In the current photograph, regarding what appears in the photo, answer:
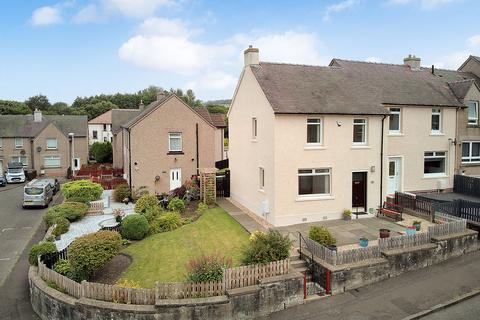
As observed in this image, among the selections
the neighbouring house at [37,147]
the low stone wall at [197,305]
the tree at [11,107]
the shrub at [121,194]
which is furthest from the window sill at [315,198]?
the tree at [11,107]

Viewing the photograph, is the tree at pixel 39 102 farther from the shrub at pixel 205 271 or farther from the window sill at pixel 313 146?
the shrub at pixel 205 271

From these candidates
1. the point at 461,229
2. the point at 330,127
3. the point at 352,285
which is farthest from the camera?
the point at 330,127

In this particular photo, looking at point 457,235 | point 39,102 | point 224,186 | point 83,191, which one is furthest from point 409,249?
point 39,102

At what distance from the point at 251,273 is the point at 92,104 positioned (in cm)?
10601

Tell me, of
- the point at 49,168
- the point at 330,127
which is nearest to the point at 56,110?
the point at 49,168

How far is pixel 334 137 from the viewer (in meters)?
19.4

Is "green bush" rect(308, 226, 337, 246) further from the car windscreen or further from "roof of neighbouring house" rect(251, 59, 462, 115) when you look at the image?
the car windscreen

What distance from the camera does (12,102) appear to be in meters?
88.9

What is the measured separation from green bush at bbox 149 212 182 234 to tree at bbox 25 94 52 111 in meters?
103

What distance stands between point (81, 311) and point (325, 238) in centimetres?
890

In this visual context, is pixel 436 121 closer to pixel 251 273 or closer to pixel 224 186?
pixel 224 186

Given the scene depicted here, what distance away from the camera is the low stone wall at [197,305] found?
10899 millimetres

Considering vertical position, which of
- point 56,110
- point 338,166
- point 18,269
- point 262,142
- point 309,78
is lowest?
point 18,269

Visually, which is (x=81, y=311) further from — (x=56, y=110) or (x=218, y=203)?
(x=56, y=110)
